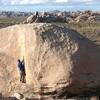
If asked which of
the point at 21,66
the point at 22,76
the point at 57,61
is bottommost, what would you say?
the point at 22,76

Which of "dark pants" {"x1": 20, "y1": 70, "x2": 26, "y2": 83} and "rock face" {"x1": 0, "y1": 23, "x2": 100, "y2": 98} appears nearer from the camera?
"rock face" {"x1": 0, "y1": 23, "x2": 100, "y2": 98}

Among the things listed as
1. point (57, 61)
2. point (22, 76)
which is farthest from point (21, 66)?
point (57, 61)

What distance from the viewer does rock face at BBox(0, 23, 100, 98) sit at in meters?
15.6

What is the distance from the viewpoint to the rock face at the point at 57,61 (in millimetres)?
15562

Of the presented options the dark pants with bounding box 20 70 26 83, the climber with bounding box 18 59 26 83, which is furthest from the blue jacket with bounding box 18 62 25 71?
the dark pants with bounding box 20 70 26 83

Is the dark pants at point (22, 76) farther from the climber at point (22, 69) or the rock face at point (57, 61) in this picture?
the rock face at point (57, 61)

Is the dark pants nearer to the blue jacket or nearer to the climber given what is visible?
the climber

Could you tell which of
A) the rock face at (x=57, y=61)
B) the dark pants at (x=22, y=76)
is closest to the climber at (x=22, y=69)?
the dark pants at (x=22, y=76)

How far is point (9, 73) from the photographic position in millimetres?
17438

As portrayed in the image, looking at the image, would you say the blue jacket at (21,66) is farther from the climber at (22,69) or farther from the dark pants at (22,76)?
the dark pants at (22,76)

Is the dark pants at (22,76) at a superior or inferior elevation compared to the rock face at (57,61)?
inferior

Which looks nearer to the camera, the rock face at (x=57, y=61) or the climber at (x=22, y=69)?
the rock face at (x=57, y=61)

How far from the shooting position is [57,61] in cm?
1574

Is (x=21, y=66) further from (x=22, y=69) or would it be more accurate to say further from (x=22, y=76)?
(x=22, y=76)
